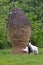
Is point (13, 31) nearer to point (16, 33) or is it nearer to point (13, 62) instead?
point (16, 33)

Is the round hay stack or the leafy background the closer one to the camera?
the round hay stack

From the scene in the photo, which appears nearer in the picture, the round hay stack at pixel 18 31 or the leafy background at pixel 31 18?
the round hay stack at pixel 18 31

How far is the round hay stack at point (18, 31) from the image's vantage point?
34.0ft

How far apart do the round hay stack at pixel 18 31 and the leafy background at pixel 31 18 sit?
409cm

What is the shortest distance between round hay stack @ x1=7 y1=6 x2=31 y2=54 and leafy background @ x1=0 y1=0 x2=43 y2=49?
161 inches

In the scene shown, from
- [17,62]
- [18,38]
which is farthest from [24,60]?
[18,38]

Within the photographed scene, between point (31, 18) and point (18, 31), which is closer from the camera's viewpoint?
point (18, 31)

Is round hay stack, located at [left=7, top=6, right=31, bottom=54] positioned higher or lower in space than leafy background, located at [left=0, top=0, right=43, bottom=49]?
higher

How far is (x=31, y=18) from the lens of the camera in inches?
642

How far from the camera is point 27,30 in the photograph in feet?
A: 34.3

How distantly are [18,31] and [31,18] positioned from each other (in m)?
6.03

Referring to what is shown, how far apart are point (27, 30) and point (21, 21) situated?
31 cm

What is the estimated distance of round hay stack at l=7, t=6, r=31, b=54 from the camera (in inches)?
408

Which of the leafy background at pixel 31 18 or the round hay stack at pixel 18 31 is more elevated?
the round hay stack at pixel 18 31
